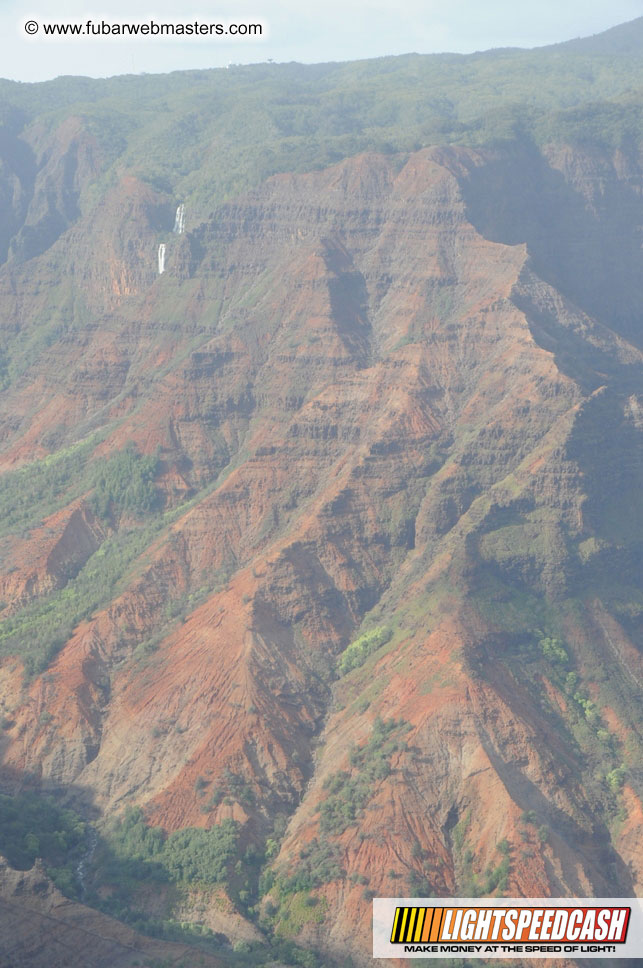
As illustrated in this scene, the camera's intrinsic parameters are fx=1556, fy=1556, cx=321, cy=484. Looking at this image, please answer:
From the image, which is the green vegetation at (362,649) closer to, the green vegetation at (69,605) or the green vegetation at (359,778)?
the green vegetation at (359,778)

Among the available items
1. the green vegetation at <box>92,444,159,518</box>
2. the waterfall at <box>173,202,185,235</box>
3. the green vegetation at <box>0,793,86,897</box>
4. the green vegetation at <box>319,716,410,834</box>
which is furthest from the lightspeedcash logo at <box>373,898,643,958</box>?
the waterfall at <box>173,202,185,235</box>

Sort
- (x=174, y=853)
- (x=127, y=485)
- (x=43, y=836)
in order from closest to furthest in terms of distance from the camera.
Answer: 1. (x=43, y=836)
2. (x=174, y=853)
3. (x=127, y=485)

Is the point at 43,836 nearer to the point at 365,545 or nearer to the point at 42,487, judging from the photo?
the point at 365,545

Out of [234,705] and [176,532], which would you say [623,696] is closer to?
[234,705]

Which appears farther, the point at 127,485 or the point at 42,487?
the point at 42,487

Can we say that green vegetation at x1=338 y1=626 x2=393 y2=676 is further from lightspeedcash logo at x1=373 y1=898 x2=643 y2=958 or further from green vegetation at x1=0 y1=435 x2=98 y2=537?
green vegetation at x1=0 y1=435 x2=98 y2=537

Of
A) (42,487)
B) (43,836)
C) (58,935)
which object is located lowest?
(43,836)

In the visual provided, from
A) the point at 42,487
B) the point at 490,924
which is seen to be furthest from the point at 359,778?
the point at 42,487
